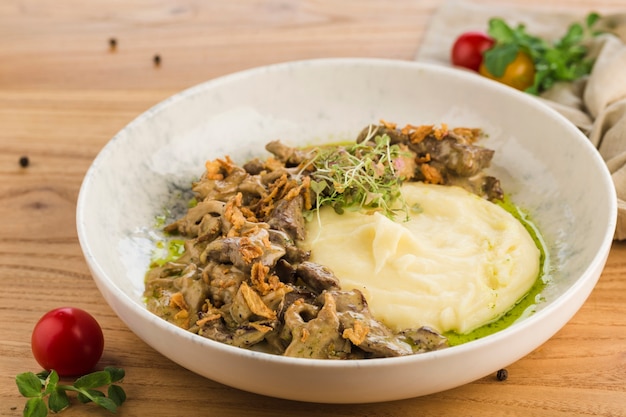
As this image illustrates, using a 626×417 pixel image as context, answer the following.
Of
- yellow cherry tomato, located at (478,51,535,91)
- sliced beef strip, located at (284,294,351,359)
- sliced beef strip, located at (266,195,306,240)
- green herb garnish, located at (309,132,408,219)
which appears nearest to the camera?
sliced beef strip, located at (284,294,351,359)

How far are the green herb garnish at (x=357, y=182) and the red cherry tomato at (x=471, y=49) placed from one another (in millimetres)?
2546

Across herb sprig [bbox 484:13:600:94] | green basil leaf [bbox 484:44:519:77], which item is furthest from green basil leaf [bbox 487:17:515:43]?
green basil leaf [bbox 484:44:519:77]

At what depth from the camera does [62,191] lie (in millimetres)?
6695

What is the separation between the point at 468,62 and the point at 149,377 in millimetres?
4709

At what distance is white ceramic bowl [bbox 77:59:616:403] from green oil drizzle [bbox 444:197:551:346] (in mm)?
68

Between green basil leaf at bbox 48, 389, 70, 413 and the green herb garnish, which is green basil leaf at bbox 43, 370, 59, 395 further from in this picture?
the green herb garnish

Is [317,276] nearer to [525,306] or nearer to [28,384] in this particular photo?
[525,306]

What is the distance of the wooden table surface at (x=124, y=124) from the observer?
4.48 meters

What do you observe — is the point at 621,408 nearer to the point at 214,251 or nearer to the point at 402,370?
the point at 402,370

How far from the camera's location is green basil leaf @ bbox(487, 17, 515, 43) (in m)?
7.59

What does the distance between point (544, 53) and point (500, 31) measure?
1.55ft

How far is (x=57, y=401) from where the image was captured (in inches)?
173

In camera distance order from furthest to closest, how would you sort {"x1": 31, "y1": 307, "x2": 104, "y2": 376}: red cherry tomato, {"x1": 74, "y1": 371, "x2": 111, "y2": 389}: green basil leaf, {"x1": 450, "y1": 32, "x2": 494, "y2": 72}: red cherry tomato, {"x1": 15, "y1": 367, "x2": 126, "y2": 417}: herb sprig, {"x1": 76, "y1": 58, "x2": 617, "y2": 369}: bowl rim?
1. {"x1": 450, "y1": 32, "x2": 494, "y2": 72}: red cherry tomato
2. {"x1": 31, "y1": 307, "x2": 104, "y2": 376}: red cherry tomato
3. {"x1": 74, "y1": 371, "x2": 111, "y2": 389}: green basil leaf
4. {"x1": 15, "y1": 367, "x2": 126, "y2": 417}: herb sprig
5. {"x1": 76, "y1": 58, "x2": 617, "y2": 369}: bowl rim

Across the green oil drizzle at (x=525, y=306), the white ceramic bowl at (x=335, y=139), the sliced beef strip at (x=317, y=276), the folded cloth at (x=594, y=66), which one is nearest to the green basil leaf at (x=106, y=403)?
the white ceramic bowl at (x=335, y=139)
